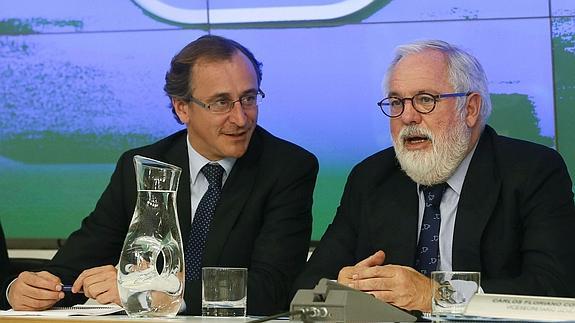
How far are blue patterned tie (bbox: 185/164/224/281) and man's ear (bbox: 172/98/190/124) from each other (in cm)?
24

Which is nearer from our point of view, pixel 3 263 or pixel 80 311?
pixel 80 311

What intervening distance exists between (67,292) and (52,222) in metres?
1.37

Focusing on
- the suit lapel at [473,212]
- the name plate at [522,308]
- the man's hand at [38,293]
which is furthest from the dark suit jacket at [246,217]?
the name plate at [522,308]

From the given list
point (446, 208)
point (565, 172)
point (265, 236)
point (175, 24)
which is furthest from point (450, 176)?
point (175, 24)

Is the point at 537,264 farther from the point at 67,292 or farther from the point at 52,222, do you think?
the point at 52,222

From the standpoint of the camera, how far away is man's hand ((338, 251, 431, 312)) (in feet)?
9.16

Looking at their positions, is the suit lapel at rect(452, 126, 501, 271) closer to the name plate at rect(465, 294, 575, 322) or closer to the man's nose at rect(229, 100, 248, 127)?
the man's nose at rect(229, 100, 248, 127)

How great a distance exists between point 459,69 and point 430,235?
517mm

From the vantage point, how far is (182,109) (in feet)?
12.3

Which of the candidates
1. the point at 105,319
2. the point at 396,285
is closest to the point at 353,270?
the point at 396,285

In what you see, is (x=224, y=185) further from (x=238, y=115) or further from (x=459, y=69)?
(x=459, y=69)

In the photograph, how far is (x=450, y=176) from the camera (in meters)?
3.28

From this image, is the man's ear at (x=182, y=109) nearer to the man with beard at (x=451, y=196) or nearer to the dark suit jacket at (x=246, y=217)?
the dark suit jacket at (x=246, y=217)

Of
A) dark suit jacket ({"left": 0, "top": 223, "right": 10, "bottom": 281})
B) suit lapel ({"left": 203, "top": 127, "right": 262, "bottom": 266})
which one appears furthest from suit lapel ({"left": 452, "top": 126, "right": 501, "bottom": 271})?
dark suit jacket ({"left": 0, "top": 223, "right": 10, "bottom": 281})
